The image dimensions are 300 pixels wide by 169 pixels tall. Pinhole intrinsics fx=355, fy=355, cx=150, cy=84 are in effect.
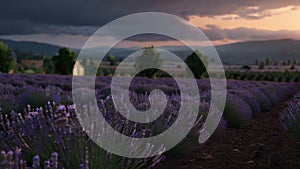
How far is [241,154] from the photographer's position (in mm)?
4270

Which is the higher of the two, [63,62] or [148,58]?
[148,58]

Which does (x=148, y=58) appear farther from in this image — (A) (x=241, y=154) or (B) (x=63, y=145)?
(B) (x=63, y=145)

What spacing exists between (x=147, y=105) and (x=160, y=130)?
67 centimetres

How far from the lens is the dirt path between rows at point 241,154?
148 inches

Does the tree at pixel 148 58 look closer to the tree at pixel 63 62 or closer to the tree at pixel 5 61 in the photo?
the tree at pixel 63 62

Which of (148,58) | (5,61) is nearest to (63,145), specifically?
(148,58)

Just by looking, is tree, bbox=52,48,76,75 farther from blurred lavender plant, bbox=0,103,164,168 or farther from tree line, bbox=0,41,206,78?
blurred lavender plant, bbox=0,103,164,168

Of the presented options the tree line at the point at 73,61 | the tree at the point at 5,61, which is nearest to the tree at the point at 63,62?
the tree line at the point at 73,61

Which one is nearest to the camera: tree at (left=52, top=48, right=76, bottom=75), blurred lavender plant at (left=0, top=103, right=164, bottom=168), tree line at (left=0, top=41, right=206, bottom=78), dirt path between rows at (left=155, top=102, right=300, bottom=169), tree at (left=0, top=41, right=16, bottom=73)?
blurred lavender plant at (left=0, top=103, right=164, bottom=168)

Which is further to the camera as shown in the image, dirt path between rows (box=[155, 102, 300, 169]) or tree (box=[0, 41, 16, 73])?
tree (box=[0, 41, 16, 73])

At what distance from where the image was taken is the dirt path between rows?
3.75 metres

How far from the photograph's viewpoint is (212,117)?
482 centimetres

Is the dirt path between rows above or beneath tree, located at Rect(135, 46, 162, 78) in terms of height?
beneath

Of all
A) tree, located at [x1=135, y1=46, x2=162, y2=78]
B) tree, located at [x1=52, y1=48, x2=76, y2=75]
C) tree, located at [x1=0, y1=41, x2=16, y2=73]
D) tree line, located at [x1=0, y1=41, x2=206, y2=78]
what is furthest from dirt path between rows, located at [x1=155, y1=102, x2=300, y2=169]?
tree, located at [x1=0, y1=41, x2=16, y2=73]
